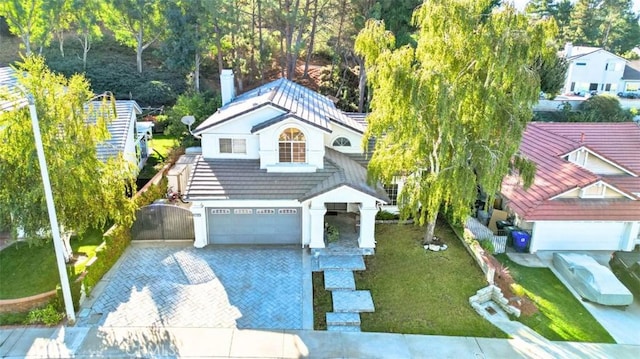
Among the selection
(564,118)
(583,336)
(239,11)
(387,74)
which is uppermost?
(239,11)

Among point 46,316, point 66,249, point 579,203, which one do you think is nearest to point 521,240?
point 579,203

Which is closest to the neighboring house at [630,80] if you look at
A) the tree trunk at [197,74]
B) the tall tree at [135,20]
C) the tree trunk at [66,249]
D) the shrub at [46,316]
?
the tree trunk at [197,74]

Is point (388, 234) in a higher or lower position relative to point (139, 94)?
lower

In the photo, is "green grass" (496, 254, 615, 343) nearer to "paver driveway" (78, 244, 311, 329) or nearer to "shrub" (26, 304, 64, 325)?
"paver driveway" (78, 244, 311, 329)

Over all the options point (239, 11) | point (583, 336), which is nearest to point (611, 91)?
point (239, 11)

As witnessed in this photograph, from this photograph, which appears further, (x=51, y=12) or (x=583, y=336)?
(x=51, y=12)

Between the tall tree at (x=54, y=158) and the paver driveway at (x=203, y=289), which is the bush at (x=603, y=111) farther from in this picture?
the tall tree at (x=54, y=158)

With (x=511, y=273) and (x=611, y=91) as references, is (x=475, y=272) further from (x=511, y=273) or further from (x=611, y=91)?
(x=611, y=91)
